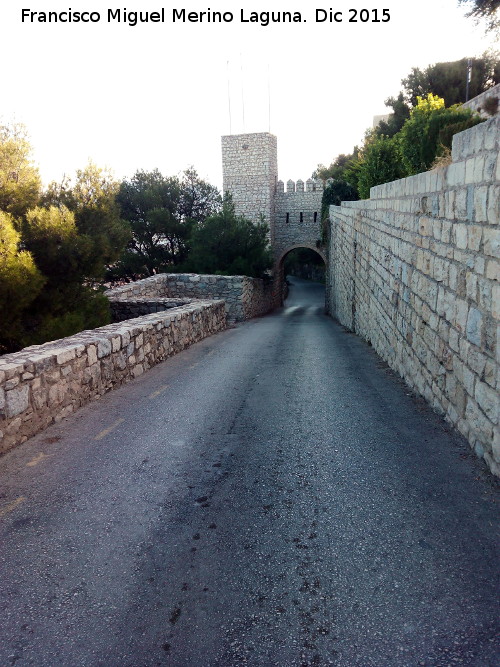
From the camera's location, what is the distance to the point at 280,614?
2.59 meters

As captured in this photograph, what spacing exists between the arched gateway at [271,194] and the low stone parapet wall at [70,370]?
23.9 meters

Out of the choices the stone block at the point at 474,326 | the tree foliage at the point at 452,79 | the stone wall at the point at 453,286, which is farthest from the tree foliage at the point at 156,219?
the stone block at the point at 474,326

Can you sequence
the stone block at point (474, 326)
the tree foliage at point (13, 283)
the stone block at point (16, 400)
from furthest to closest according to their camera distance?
the tree foliage at point (13, 283) → the stone block at point (16, 400) → the stone block at point (474, 326)

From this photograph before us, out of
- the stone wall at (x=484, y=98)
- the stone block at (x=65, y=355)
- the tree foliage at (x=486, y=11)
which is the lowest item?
the stone block at (x=65, y=355)

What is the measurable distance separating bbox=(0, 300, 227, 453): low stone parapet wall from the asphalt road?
0.75 ft

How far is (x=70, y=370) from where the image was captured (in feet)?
18.6

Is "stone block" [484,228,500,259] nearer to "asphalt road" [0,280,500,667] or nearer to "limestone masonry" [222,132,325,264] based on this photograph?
"asphalt road" [0,280,500,667]

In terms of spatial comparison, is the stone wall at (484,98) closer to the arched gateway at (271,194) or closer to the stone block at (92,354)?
the arched gateway at (271,194)

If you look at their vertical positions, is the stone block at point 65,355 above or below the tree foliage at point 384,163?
below

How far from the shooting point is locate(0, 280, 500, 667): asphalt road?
243cm

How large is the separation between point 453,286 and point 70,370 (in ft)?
13.9

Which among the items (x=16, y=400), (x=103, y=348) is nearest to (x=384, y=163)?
(x=103, y=348)

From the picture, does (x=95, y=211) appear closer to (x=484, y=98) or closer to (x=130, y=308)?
(x=130, y=308)

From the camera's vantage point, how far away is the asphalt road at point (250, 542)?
2.43 m
